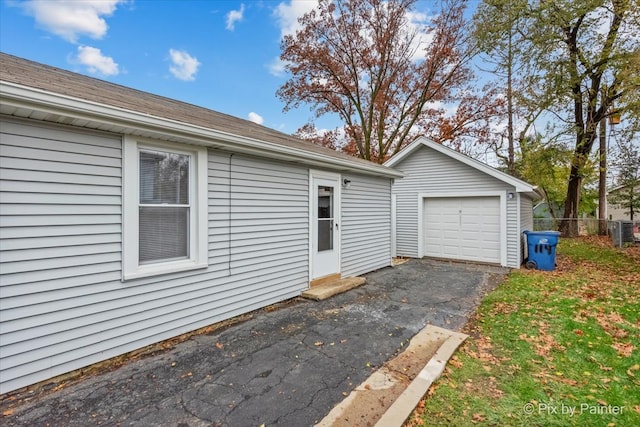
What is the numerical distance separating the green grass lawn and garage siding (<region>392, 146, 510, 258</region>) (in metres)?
3.80

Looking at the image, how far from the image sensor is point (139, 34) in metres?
9.11

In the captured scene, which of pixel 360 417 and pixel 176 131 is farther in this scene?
pixel 176 131

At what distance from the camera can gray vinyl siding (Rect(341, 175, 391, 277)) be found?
6.70m

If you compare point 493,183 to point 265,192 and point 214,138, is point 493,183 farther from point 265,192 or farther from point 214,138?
point 214,138

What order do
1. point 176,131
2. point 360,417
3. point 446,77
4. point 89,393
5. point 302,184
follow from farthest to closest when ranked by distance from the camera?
1. point 446,77
2. point 302,184
3. point 176,131
4. point 89,393
5. point 360,417

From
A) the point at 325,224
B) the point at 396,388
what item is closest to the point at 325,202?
the point at 325,224

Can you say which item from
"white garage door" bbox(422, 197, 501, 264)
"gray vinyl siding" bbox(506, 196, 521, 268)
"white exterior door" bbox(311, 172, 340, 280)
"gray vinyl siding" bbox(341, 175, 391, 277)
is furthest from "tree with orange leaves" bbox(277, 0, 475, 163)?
"white exterior door" bbox(311, 172, 340, 280)

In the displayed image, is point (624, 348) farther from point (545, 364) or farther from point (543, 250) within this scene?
point (543, 250)

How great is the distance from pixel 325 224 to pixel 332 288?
1299mm

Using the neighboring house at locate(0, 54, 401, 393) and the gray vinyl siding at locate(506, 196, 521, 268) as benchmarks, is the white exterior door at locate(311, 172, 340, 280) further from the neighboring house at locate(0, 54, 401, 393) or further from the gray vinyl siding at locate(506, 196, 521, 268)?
the gray vinyl siding at locate(506, 196, 521, 268)

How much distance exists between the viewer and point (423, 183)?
32.0 feet

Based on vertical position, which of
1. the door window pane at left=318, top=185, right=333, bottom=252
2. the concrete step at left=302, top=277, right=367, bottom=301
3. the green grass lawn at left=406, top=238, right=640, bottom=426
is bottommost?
the green grass lawn at left=406, top=238, right=640, bottom=426

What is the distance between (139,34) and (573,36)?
14587 millimetres

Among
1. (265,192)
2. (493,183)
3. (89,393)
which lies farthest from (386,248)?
(89,393)
